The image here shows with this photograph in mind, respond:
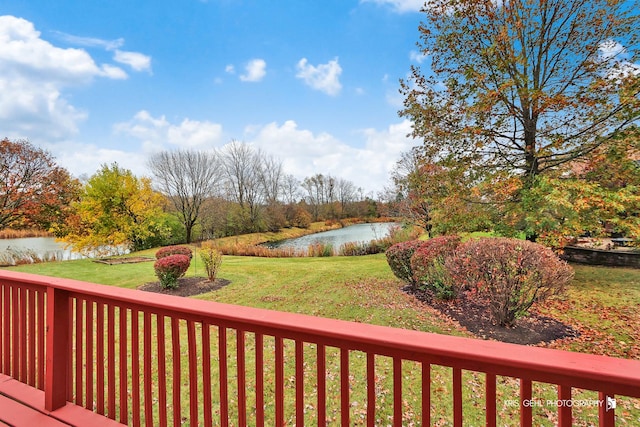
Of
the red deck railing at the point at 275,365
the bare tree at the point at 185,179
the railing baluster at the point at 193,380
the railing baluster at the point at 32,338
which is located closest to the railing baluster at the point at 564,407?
the red deck railing at the point at 275,365

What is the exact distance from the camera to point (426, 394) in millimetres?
882

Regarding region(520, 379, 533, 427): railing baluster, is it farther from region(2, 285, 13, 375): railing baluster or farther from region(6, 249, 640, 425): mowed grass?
region(2, 285, 13, 375): railing baluster

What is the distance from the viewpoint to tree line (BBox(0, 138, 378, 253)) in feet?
32.1

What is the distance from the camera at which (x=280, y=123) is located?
420 inches

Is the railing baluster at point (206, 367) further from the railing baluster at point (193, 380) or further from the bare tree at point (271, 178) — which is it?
the bare tree at point (271, 178)

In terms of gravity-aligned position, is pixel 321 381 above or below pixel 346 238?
above

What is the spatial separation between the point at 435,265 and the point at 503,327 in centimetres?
127

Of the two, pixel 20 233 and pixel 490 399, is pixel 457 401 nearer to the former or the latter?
pixel 490 399

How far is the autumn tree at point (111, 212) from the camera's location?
33.3 feet

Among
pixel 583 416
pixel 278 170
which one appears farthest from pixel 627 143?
pixel 278 170

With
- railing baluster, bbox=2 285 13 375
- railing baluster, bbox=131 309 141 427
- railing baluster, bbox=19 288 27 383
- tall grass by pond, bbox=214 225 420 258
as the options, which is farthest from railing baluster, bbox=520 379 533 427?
tall grass by pond, bbox=214 225 420 258

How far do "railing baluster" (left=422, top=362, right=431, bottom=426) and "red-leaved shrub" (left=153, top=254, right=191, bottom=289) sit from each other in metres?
6.19

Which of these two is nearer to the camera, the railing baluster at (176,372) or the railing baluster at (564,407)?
the railing baluster at (564,407)

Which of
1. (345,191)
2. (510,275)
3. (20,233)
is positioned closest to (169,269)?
(510,275)
